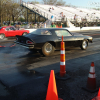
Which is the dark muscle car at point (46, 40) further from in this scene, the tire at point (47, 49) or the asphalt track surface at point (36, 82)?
the asphalt track surface at point (36, 82)

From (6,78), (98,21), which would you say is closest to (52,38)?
(6,78)

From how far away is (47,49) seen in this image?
7.64 metres

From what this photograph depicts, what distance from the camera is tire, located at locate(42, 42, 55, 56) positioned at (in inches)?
294

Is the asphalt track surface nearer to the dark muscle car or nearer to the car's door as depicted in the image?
the dark muscle car

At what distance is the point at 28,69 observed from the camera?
5441mm

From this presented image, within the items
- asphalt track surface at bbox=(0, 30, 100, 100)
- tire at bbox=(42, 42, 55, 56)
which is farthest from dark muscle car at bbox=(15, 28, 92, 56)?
asphalt track surface at bbox=(0, 30, 100, 100)

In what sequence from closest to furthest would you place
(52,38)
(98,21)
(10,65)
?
1. (10,65)
2. (52,38)
3. (98,21)

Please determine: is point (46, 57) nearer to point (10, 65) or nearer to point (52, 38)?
point (52, 38)

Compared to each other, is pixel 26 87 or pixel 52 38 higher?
pixel 52 38

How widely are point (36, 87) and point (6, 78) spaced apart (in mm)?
→ 1163

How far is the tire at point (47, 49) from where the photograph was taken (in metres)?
7.46

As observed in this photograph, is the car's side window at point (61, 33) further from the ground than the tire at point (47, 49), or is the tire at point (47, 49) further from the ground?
the car's side window at point (61, 33)

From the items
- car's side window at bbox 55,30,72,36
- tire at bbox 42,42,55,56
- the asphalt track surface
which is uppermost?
car's side window at bbox 55,30,72,36

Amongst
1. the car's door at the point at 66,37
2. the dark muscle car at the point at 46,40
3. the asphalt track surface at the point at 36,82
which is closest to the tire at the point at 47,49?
the dark muscle car at the point at 46,40
